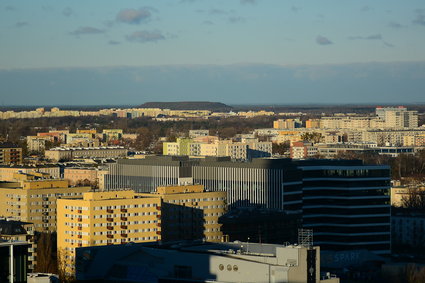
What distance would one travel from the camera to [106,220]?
Result: 48406mm

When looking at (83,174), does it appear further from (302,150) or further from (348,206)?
(348,206)

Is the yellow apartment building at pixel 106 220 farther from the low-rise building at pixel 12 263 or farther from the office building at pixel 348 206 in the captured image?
the low-rise building at pixel 12 263

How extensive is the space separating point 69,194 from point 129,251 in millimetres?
20385

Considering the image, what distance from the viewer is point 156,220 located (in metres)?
49.8

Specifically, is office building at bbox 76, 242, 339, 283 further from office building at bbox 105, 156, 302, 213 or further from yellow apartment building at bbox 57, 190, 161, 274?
office building at bbox 105, 156, 302, 213

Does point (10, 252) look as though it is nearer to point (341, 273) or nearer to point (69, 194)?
point (341, 273)

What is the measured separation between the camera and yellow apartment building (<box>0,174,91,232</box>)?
55625 mm

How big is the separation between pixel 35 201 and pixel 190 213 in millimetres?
7968

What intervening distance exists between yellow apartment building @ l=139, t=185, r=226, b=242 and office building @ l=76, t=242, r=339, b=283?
1182 cm

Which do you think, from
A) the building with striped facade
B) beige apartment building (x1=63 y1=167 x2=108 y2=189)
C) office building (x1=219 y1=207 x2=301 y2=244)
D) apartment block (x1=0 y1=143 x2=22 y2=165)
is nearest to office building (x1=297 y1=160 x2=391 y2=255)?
the building with striped facade

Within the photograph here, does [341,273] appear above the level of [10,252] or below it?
below

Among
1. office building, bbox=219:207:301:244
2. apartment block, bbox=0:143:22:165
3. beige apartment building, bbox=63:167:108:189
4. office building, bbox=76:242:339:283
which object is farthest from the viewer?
apartment block, bbox=0:143:22:165

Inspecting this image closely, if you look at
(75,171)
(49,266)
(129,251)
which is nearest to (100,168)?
(75,171)

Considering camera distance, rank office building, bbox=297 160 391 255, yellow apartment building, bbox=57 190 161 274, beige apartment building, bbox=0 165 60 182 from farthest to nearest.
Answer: beige apartment building, bbox=0 165 60 182
office building, bbox=297 160 391 255
yellow apartment building, bbox=57 190 161 274
